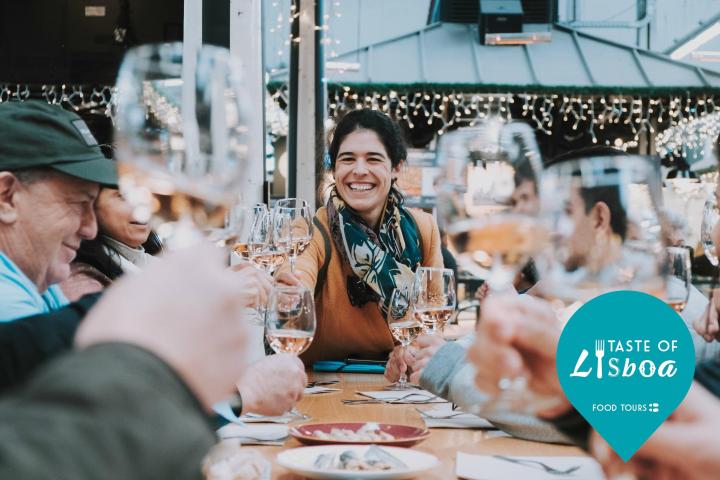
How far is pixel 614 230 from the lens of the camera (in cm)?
43

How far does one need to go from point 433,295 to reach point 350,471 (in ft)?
2.29

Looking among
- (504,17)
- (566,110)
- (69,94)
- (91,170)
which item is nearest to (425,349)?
(91,170)

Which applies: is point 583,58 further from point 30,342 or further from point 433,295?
point 30,342

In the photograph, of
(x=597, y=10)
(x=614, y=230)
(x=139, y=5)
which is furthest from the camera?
(x=597, y=10)

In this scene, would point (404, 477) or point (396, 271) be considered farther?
point (396, 271)

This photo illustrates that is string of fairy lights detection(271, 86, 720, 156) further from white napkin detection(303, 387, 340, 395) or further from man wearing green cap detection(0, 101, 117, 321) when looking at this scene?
man wearing green cap detection(0, 101, 117, 321)

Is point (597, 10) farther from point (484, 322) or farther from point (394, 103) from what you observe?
point (484, 322)

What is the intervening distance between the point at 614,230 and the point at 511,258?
0.06 metres

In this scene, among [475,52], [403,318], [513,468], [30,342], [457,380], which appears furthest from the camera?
[475,52]

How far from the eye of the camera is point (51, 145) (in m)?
1.19

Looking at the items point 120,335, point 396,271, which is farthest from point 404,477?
point 396,271

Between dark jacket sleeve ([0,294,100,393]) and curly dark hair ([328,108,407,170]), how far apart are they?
1822 mm

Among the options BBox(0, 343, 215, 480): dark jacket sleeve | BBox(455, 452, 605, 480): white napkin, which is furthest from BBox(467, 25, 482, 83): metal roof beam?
BBox(0, 343, 215, 480): dark jacket sleeve

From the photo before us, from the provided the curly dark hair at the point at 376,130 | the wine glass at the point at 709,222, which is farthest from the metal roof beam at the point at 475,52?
the wine glass at the point at 709,222
